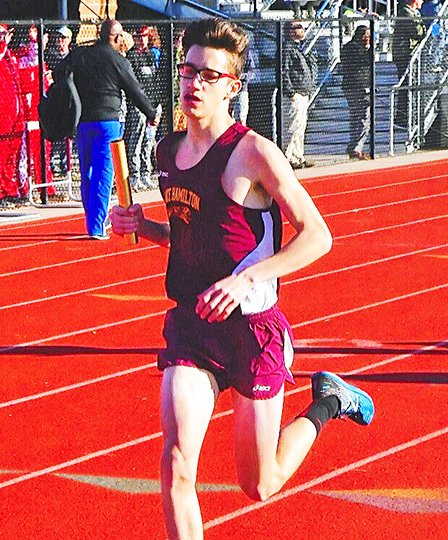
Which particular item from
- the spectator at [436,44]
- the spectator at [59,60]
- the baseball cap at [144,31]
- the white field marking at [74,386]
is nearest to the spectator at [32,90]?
the spectator at [59,60]

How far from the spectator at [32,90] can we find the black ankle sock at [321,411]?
424 inches

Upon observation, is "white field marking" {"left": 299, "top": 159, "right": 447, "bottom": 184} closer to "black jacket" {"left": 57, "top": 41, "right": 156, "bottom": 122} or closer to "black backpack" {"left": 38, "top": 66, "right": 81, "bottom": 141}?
"black jacket" {"left": 57, "top": 41, "right": 156, "bottom": 122}

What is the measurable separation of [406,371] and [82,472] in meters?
2.51

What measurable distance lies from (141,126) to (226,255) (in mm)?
12348

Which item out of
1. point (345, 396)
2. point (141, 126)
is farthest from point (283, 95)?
point (345, 396)

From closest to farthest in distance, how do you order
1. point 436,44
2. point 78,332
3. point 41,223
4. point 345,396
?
point 345,396 → point 78,332 → point 41,223 → point 436,44

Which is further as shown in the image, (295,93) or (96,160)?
(295,93)

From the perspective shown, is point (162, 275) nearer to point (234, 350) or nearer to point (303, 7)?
point (234, 350)

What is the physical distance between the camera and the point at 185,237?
4805 millimetres

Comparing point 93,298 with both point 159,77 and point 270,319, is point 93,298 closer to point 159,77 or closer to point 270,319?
point 270,319

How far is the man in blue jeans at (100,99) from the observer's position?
1258cm

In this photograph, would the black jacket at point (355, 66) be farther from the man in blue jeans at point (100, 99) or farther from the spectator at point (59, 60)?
the man in blue jeans at point (100, 99)

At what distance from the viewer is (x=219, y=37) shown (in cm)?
479

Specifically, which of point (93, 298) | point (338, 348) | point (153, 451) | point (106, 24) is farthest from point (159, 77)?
point (153, 451)
